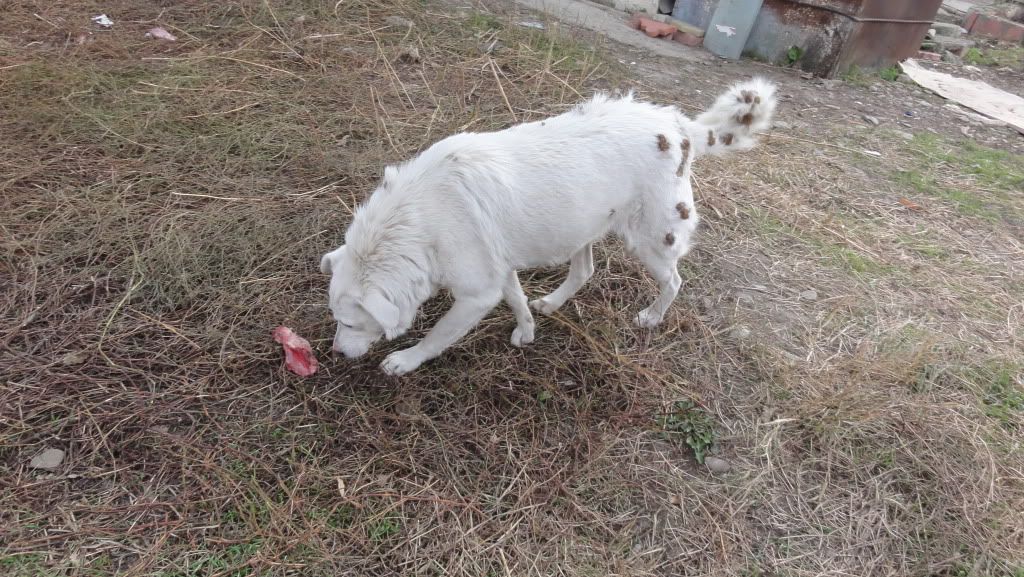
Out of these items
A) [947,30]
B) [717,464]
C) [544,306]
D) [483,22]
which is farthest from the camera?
[947,30]

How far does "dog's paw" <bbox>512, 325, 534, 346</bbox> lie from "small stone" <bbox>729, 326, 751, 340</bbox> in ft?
4.75

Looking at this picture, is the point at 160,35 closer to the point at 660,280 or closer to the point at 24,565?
the point at 24,565

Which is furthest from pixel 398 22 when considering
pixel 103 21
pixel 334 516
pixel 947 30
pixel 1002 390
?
pixel 947 30

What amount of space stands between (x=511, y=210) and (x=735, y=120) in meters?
1.61

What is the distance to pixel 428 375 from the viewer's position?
3336 mm

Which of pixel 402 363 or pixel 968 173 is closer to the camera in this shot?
pixel 402 363

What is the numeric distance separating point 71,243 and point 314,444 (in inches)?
90.2

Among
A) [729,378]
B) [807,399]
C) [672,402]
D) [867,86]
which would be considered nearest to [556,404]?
[672,402]

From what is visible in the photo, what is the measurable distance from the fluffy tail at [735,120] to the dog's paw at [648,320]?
1110 mm

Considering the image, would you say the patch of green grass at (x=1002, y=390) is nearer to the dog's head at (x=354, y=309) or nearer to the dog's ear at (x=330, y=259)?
the dog's head at (x=354, y=309)

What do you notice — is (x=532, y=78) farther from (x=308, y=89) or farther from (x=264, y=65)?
(x=264, y=65)

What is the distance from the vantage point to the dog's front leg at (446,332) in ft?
10.00

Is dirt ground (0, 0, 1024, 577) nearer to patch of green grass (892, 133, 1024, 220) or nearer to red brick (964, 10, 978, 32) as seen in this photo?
patch of green grass (892, 133, 1024, 220)

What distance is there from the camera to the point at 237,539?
2488mm
